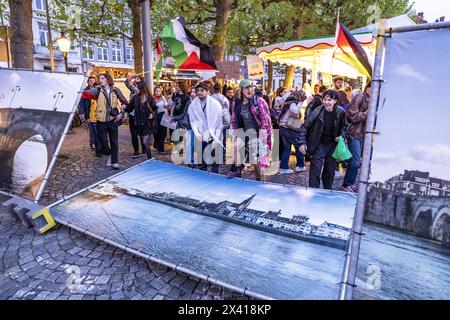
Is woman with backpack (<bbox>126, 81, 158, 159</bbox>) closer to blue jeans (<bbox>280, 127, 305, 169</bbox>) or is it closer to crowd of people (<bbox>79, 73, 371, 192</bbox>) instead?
crowd of people (<bbox>79, 73, 371, 192</bbox>)

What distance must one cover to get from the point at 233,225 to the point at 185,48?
423 cm

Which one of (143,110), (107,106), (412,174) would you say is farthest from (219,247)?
(143,110)

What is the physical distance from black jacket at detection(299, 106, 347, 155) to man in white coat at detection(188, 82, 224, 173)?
1800 millimetres

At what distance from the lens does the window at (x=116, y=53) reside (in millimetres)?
41425

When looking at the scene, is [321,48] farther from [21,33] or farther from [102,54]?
[102,54]

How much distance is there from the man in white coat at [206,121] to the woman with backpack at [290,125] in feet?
5.14

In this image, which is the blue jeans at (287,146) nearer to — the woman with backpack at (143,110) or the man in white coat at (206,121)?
the man in white coat at (206,121)

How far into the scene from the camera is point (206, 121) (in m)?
5.95

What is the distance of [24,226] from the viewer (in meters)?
4.19

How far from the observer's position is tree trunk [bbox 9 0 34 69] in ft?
24.4

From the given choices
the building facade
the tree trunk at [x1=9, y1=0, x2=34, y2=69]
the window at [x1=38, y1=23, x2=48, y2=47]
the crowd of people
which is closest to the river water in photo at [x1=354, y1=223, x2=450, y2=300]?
the crowd of people

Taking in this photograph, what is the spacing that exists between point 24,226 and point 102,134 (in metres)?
3.06

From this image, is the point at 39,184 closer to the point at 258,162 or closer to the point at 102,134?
the point at 102,134
